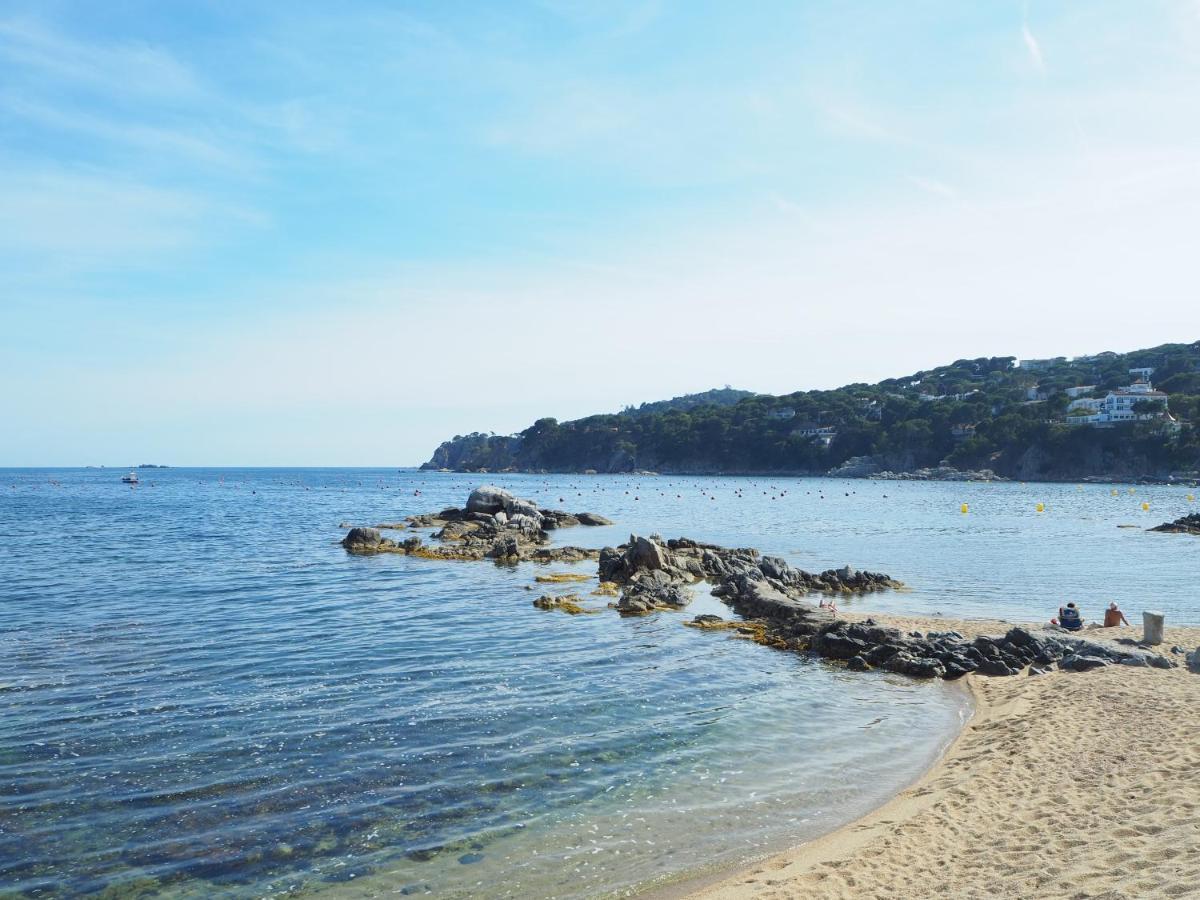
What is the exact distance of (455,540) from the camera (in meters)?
48.1

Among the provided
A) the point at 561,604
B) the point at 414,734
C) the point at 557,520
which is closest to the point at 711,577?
the point at 561,604

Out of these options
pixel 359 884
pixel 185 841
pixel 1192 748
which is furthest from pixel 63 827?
pixel 1192 748

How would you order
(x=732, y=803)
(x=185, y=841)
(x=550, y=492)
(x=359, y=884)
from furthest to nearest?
(x=550, y=492) < (x=732, y=803) < (x=185, y=841) < (x=359, y=884)

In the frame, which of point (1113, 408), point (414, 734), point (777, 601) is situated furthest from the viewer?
point (1113, 408)

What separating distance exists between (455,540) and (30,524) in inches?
1313

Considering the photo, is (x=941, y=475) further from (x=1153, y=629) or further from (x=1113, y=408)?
(x=1153, y=629)

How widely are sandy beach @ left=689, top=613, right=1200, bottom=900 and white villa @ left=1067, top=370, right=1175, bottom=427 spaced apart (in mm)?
137413

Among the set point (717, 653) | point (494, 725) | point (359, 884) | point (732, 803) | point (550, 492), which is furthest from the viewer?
point (550, 492)

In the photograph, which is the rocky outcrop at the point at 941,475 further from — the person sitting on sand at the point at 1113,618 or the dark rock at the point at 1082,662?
the dark rock at the point at 1082,662

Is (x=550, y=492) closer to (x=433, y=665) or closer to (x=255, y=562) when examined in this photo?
(x=255, y=562)

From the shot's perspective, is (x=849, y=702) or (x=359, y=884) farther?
(x=849, y=702)

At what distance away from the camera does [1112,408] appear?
137500 millimetres

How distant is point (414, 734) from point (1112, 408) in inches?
6118

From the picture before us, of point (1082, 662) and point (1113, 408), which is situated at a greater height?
point (1113, 408)
